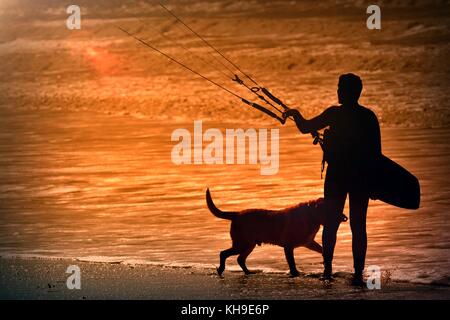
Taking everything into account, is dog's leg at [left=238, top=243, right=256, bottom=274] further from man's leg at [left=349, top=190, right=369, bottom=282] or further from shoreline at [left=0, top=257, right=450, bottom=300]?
man's leg at [left=349, top=190, right=369, bottom=282]

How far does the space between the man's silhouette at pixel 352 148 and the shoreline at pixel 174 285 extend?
1.29 feet

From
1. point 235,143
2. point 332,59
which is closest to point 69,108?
point 332,59

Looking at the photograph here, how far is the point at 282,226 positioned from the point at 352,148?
3.42 feet

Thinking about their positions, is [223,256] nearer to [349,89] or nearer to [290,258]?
[290,258]

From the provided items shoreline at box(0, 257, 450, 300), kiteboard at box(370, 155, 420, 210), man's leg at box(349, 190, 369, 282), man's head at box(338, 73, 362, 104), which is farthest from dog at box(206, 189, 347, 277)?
man's head at box(338, 73, 362, 104)

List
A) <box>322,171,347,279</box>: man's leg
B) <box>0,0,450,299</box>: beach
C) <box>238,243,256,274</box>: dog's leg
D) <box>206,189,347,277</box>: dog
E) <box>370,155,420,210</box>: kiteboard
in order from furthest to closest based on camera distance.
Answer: <box>0,0,450,299</box>: beach, <box>238,243,256,274</box>: dog's leg, <box>206,189,347,277</box>: dog, <box>322,171,347,279</box>: man's leg, <box>370,155,420,210</box>: kiteboard

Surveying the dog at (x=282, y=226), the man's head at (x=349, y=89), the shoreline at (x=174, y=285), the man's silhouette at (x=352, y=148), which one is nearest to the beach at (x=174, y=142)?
the shoreline at (x=174, y=285)

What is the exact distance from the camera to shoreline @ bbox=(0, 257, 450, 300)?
32.4 feet

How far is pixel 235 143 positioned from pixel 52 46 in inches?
719

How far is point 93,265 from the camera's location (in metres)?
11.5

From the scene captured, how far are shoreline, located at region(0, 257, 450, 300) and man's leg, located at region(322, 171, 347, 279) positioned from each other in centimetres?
19

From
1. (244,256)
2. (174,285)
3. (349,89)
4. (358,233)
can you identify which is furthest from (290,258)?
(349,89)

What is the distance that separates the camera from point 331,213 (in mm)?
10148
